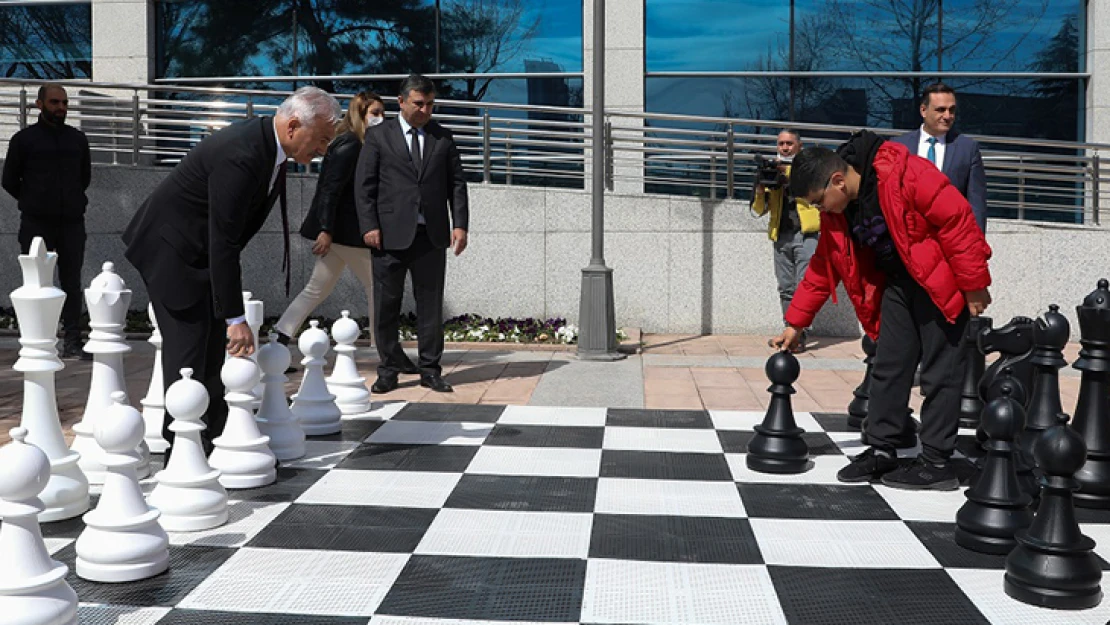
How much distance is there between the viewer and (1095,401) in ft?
13.3

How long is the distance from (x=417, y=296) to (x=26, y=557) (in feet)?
13.4

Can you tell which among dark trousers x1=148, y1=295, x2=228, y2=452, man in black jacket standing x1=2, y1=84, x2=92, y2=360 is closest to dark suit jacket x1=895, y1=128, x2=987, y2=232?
dark trousers x1=148, y1=295, x2=228, y2=452

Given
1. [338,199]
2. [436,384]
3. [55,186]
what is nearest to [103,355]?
[436,384]

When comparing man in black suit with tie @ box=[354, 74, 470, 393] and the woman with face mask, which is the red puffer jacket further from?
the woman with face mask

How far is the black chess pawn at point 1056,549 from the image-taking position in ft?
9.18

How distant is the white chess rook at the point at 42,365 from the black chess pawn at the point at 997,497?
292 cm

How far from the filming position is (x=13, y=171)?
7.85m

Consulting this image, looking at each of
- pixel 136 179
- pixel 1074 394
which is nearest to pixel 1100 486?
pixel 1074 394

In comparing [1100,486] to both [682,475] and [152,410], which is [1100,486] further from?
[152,410]

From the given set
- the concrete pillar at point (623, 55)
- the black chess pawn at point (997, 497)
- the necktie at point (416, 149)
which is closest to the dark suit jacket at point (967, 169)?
the black chess pawn at point (997, 497)

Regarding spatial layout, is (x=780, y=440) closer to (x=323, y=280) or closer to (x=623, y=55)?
(x=323, y=280)

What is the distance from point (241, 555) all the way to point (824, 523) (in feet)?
6.21

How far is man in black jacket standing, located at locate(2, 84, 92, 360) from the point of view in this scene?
782cm

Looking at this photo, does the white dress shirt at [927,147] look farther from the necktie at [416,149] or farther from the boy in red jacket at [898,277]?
the necktie at [416,149]
